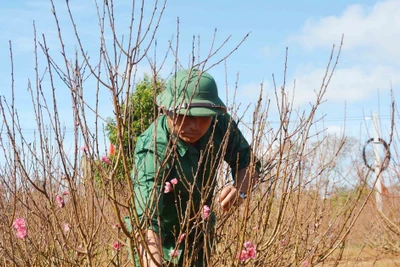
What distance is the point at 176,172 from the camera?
110 inches

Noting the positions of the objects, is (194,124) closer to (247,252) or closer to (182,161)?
(182,161)

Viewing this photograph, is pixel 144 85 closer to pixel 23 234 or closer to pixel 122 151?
pixel 23 234

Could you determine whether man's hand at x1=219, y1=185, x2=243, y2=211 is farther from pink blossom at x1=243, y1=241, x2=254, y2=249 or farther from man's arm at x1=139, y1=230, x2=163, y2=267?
man's arm at x1=139, y1=230, x2=163, y2=267

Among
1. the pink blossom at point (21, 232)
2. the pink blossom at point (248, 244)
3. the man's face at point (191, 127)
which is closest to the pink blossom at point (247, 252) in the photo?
the pink blossom at point (248, 244)

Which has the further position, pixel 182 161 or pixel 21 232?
pixel 21 232

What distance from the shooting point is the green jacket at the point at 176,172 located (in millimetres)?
2379

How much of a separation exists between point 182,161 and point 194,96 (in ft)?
1.21

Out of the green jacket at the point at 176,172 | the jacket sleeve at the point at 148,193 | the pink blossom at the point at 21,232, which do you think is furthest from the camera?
the pink blossom at the point at 21,232

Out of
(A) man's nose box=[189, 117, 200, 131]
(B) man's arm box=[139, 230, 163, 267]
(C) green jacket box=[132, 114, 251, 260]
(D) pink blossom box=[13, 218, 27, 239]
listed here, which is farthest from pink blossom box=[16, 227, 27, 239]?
(A) man's nose box=[189, 117, 200, 131]

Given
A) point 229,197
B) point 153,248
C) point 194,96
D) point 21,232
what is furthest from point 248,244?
point 21,232

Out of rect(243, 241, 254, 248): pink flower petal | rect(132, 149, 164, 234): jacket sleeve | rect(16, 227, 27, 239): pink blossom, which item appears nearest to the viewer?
rect(132, 149, 164, 234): jacket sleeve

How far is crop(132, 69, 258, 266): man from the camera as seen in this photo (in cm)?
230

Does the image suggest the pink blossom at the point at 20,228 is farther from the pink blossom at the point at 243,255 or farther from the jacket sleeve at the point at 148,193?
the pink blossom at the point at 243,255

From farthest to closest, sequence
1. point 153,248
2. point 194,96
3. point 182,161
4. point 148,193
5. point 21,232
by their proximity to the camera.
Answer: point 21,232 < point 182,161 < point 194,96 < point 148,193 < point 153,248
